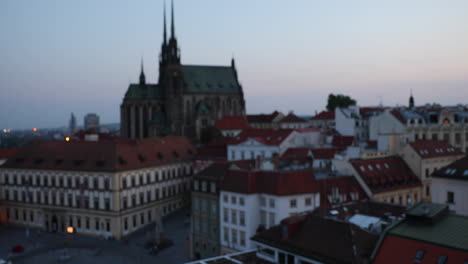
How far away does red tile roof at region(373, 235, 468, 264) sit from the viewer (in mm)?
29453

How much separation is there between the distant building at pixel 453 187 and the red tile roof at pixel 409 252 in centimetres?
1861

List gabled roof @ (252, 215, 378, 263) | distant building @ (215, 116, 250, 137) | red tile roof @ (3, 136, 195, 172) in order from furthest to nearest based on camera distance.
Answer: distant building @ (215, 116, 250, 137) → red tile roof @ (3, 136, 195, 172) → gabled roof @ (252, 215, 378, 263)

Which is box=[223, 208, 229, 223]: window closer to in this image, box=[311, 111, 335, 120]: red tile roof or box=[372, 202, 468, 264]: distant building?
box=[372, 202, 468, 264]: distant building

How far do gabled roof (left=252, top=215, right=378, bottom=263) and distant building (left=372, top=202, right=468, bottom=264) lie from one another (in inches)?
49.0

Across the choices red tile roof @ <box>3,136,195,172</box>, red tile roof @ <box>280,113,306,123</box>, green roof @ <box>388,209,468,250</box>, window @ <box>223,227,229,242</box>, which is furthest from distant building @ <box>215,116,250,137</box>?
green roof @ <box>388,209,468,250</box>

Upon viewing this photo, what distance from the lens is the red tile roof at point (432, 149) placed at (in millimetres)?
66581

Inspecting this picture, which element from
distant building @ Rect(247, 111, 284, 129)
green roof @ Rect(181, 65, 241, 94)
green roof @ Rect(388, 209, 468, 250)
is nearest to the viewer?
green roof @ Rect(388, 209, 468, 250)

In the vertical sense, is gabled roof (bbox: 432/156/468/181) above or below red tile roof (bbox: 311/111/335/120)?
below

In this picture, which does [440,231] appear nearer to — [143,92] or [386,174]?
[386,174]

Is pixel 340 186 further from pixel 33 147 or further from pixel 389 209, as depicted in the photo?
pixel 33 147

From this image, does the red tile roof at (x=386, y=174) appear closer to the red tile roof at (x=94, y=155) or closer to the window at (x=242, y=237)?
the window at (x=242, y=237)

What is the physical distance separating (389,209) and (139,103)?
116963 millimetres

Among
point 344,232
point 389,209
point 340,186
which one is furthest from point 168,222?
point 344,232

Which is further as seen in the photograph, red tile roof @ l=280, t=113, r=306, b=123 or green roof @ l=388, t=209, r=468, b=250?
red tile roof @ l=280, t=113, r=306, b=123
